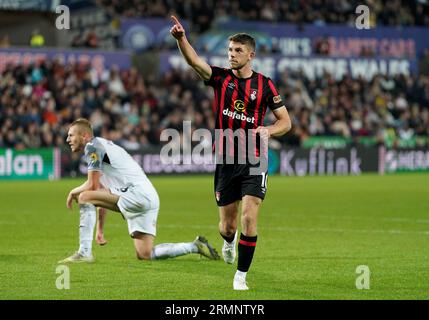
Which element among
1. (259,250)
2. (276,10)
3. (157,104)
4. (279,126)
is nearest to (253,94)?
(279,126)

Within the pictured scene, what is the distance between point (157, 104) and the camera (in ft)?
108

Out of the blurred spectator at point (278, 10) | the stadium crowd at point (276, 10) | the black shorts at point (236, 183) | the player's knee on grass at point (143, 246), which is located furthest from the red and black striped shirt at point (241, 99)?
the blurred spectator at point (278, 10)

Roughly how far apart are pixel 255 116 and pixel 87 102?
852 inches

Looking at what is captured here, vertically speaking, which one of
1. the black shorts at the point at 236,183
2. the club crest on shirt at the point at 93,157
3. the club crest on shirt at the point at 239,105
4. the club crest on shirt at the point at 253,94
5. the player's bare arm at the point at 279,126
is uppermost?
the club crest on shirt at the point at 253,94

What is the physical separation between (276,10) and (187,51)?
31180mm

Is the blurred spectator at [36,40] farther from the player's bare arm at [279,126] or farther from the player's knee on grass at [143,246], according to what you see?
the player's bare arm at [279,126]

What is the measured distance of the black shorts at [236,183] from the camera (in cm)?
947

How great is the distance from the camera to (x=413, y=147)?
119 feet

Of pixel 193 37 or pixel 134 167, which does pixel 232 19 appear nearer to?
pixel 193 37

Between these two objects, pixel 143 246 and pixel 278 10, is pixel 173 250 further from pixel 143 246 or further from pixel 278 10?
pixel 278 10

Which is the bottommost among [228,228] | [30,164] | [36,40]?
[30,164]

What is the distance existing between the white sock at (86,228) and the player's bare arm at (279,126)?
8.93 ft

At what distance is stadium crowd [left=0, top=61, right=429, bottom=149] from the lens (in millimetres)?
29469
